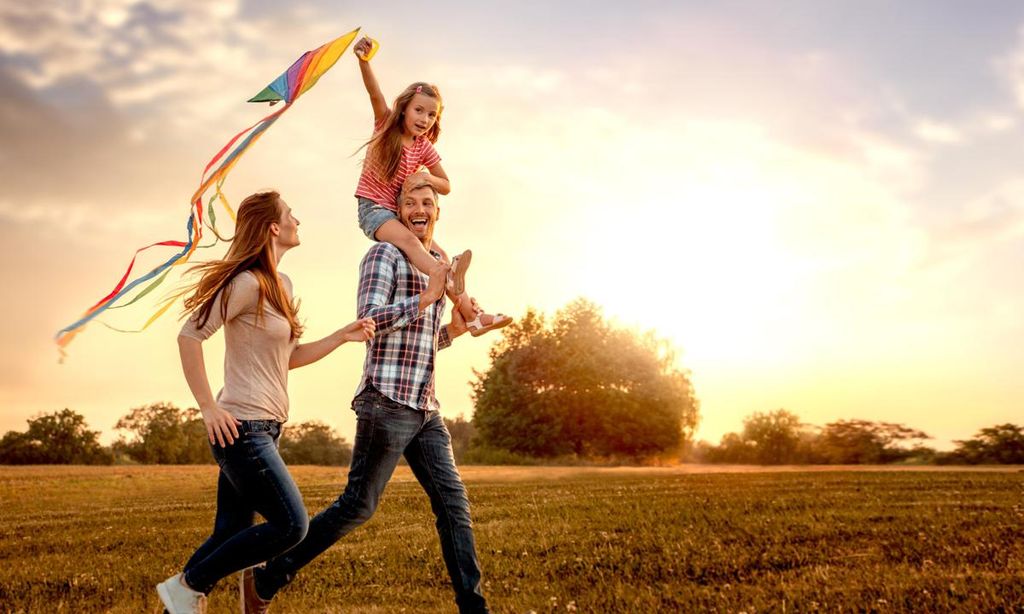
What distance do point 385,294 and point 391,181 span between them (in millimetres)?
1023

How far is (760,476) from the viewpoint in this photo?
2036cm

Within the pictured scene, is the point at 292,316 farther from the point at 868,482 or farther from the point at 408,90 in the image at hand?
the point at 868,482

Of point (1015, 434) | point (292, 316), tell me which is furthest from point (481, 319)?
point (1015, 434)

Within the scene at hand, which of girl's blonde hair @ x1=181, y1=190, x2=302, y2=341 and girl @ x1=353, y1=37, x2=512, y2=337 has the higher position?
girl @ x1=353, y1=37, x2=512, y2=337

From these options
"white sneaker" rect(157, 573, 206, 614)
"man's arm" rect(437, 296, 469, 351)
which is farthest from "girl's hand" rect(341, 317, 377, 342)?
"white sneaker" rect(157, 573, 206, 614)

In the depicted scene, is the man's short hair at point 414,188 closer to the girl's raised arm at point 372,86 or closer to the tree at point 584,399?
the girl's raised arm at point 372,86

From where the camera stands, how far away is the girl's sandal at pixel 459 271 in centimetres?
510

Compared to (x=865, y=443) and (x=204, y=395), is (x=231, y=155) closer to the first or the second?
(x=204, y=395)

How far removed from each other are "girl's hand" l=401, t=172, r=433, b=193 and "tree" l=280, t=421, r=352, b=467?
2966 cm

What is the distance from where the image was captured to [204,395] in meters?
4.22

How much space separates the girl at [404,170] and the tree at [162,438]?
90.2 ft

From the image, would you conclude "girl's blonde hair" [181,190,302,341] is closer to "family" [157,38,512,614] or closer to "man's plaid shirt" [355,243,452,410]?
"family" [157,38,512,614]

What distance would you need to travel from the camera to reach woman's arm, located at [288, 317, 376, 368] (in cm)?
454

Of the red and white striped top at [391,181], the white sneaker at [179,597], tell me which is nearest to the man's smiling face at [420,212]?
the red and white striped top at [391,181]
